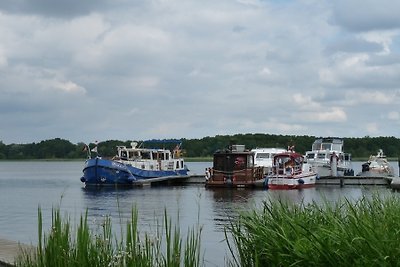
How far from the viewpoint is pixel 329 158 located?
61469mm

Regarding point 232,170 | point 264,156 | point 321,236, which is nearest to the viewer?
point 321,236

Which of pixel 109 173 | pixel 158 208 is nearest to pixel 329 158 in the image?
pixel 109 173

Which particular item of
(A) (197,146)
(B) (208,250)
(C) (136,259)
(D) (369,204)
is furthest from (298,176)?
(A) (197,146)

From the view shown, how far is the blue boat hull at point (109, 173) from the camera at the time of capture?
55.6 meters

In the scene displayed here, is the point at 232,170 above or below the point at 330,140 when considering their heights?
below

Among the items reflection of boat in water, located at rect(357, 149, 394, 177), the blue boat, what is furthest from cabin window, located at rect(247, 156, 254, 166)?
reflection of boat in water, located at rect(357, 149, 394, 177)

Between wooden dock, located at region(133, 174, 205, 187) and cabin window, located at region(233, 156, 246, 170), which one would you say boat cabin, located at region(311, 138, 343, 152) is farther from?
cabin window, located at region(233, 156, 246, 170)

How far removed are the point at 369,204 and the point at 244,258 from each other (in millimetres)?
2065

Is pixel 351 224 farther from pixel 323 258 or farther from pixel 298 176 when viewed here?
pixel 298 176

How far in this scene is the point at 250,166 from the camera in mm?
53031

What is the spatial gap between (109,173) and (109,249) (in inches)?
1881

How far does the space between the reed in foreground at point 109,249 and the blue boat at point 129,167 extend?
44.2 meters

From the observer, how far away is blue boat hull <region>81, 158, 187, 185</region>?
5556cm

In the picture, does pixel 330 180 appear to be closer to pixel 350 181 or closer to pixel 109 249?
pixel 350 181
